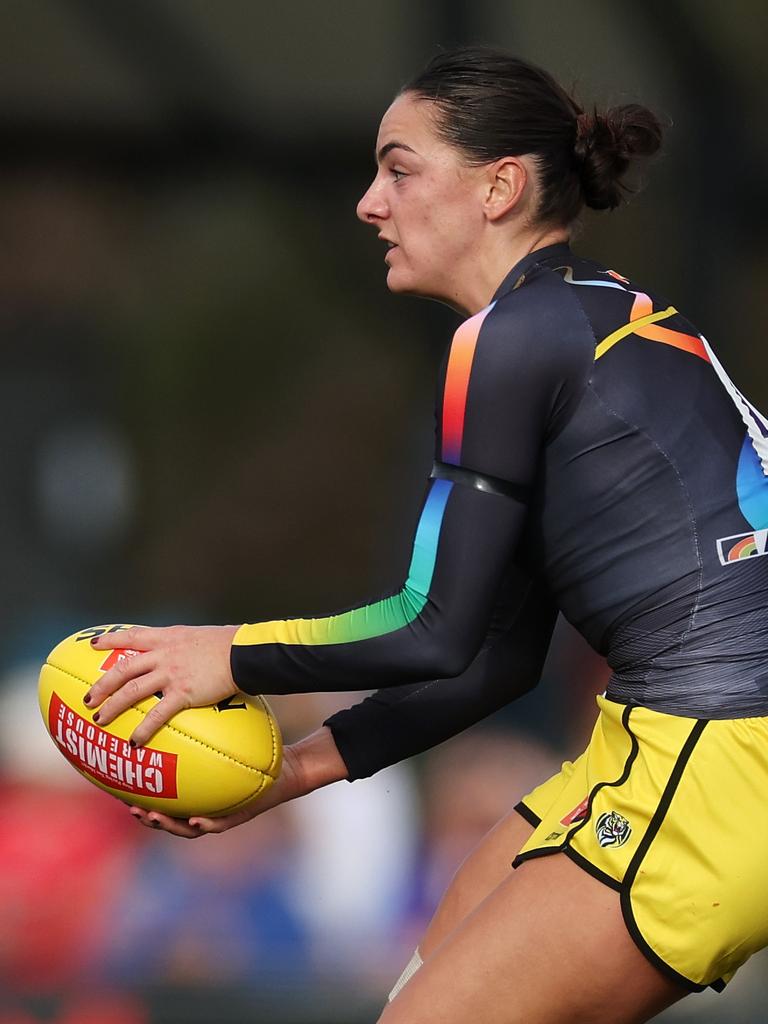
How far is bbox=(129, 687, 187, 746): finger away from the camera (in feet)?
7.37

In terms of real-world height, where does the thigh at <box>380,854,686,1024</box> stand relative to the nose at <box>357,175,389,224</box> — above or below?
below

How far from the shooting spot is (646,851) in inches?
77.2

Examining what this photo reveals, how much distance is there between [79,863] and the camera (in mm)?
4230

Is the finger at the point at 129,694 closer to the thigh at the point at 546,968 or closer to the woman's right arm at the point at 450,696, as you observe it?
the woman's right arm at the point at 450,696

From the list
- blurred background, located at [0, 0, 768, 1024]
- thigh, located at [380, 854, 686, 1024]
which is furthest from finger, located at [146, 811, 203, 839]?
blurred background, located at [0, 0, 768, 1024]

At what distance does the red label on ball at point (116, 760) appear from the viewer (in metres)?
2.29

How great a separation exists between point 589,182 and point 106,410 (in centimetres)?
219

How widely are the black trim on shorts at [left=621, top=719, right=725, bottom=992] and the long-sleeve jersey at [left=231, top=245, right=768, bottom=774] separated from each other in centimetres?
5

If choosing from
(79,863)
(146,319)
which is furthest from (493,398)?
(79,863)

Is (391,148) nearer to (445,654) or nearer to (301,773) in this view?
(445,654)

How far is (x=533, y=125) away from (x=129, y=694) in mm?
1088

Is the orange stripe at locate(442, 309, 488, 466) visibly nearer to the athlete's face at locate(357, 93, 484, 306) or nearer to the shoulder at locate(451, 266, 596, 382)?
the shoulder at locate(451, 266, 596, 382)

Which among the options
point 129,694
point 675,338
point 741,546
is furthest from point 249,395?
point 741,546

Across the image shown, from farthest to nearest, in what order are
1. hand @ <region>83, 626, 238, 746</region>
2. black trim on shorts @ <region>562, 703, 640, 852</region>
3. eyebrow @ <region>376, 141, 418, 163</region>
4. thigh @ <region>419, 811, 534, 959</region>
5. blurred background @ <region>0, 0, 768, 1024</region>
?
blurred background @ <region>0, 0, 768, 1024</region> < thigh @ <region>419, 811, 534, 959</region> < eyebrow @ <region>376, 141, 418, 163</region> < hand @ <region>83, 626, 238, 746</region> < black trim on shorts @ <region>562, 703, 640, 852</region>
